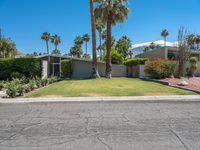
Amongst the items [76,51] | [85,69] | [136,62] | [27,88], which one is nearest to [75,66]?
[85,69]

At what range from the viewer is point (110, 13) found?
2873 cm

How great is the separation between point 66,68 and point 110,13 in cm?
1023

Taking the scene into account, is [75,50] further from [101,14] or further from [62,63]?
[101,14]

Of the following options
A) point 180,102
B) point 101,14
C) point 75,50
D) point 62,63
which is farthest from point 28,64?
point 75,50

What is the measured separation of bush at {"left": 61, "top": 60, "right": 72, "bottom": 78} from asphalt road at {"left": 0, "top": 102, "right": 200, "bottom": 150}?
25.4 metres

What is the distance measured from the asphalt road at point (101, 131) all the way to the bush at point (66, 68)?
25.4m

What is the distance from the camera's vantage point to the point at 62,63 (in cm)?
3391

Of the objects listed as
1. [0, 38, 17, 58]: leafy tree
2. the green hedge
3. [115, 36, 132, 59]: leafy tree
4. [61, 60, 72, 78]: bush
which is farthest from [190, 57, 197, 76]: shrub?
[0, 38, 17, 58]: leafy tree

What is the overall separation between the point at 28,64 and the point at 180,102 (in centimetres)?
1871

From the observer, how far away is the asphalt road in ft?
16.5

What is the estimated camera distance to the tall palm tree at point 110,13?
28.4 metres

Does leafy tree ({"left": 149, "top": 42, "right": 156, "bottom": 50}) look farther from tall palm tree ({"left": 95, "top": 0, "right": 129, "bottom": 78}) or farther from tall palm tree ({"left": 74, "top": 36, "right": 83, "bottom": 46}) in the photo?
tall palm tree ({"left": 95, "top": 0, "right": 129, "bottom": 78})

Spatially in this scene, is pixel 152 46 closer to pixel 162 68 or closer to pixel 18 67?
pixel 162 68

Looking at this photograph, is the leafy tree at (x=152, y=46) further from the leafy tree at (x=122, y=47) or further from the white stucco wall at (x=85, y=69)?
the white stucco wall at (x=85, y=69)
